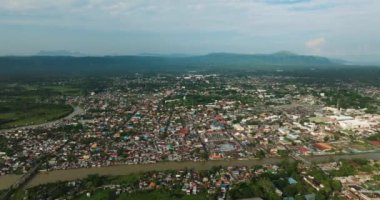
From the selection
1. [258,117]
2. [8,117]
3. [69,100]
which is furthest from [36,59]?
[258,117]

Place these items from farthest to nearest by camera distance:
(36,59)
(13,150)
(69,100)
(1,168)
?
(36,59), (69,100), (13,150), (1,168)

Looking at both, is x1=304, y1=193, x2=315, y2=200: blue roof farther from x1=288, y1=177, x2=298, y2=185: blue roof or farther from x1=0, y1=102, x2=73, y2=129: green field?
x1=0, y1=102, x2=73, y2=129: green field

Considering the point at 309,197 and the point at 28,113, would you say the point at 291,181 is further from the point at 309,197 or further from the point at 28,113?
the point at 28,113

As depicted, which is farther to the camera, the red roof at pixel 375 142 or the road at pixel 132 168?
the red roof at pixel 375 142

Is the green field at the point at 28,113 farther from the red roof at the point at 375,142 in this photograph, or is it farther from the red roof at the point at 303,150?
the red roof at the point at 375,142

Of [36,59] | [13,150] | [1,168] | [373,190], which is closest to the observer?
[373,190]

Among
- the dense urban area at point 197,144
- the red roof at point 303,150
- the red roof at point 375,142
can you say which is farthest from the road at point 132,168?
the red roof at point 375,142

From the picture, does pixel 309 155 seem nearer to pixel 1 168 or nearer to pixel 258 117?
pixel 258 117
